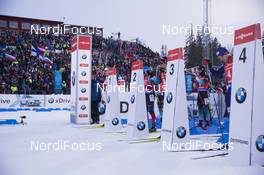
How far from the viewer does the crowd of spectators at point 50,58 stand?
18703 mm

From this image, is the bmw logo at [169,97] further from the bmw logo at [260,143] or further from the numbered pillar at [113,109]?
the numbered pillar at [113,109]

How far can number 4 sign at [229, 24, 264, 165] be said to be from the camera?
14.4 feet

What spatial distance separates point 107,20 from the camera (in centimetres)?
784

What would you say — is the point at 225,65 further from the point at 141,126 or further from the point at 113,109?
the point at 113,109

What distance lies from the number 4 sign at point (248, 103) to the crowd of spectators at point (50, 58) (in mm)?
11775

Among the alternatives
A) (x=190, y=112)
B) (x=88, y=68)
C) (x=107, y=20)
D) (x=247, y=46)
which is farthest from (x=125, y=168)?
(x=88, y=68)

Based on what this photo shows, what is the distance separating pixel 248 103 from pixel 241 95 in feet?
0.64

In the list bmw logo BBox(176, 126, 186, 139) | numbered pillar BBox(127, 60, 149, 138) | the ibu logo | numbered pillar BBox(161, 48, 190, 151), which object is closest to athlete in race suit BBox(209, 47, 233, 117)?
numbered pillar BBox(161, 48, 190, 151)

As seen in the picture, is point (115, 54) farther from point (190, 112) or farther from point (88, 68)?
point (190, 112)

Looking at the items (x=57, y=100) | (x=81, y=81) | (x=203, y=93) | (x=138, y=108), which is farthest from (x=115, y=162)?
(x=57, y=100)

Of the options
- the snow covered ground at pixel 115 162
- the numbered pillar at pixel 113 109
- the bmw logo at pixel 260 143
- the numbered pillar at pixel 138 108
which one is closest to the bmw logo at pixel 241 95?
the bmw logo at pixel 260 143

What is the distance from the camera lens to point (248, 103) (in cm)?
443

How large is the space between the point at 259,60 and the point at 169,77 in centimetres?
215

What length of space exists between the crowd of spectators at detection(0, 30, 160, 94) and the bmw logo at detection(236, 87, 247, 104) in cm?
1176
